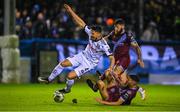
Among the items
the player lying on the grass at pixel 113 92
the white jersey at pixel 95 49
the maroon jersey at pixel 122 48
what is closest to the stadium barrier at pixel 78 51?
the maroon jersey at pixel 122 48

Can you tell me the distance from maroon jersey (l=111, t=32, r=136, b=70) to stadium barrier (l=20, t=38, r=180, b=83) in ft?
32.5

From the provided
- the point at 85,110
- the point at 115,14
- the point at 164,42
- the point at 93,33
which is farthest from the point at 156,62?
the point at 85,110

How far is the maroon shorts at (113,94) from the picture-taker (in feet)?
49.4

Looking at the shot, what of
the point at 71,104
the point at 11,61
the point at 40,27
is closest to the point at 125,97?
the point at 71,104

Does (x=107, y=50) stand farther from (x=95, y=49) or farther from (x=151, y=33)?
(x=151, y=33)

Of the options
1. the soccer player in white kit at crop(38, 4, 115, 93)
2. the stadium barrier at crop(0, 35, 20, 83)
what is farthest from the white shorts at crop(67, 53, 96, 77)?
the stadium barrier at crop(0, 35, 20, 83)

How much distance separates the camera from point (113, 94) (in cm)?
1512

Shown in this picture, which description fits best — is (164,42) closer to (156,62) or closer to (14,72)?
(156,62)

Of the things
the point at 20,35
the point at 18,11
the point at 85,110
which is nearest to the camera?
the point at 85,110

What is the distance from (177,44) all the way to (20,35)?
695cm

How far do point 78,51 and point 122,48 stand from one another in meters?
10.7

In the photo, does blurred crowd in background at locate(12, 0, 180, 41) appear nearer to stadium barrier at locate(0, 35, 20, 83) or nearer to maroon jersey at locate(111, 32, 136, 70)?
stadium barrier at locate(0, 35, 20, 83)

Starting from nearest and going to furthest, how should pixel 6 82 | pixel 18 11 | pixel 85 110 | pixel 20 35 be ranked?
1. pixel 85 110
2. pixel 6 82
3. pixel 20 35
4. pixel 18 11

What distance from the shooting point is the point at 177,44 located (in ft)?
91.9
